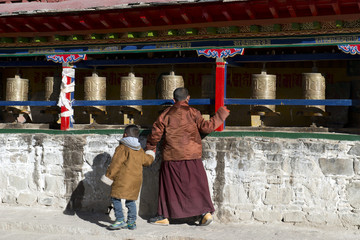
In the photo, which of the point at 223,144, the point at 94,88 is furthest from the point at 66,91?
the point at 223,144

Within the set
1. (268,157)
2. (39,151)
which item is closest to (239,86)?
(268,157)

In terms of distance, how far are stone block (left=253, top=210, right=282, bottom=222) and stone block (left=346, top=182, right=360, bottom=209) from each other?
91 centimetres

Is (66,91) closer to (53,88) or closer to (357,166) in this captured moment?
(53,88)

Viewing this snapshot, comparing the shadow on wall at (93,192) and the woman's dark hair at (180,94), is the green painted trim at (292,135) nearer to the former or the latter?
the woman's dark hair at (180,94)

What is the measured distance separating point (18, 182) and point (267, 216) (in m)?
3.85

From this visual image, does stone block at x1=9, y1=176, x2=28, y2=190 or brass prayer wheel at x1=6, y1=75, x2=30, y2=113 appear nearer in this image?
stone block at x1=9, y1=176, x2=28, y2=190

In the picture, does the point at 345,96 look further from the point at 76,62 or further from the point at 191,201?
the point at 76,62

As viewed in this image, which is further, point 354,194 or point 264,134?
point 264,134

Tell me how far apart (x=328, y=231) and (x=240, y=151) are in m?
1.50

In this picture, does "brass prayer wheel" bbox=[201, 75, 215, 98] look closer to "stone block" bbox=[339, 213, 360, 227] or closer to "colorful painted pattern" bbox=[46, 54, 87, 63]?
"colorful painted pattern" bbox=[46, 54, 87, 63]

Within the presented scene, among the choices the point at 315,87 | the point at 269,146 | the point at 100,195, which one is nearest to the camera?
the point at 269,146

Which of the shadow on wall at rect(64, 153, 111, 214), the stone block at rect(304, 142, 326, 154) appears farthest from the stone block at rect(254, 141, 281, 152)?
the shadow on wall at rect(64, 153, 111, 214)

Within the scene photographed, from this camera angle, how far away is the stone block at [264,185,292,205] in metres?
6.67

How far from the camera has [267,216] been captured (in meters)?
6.74
